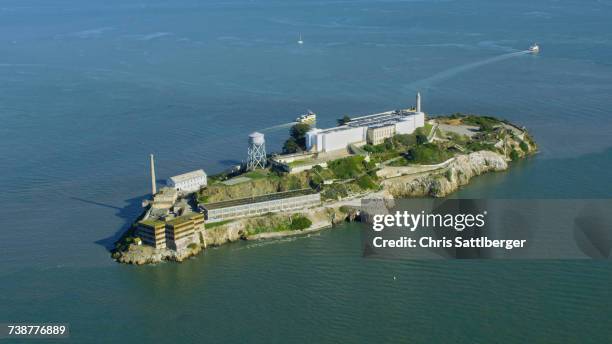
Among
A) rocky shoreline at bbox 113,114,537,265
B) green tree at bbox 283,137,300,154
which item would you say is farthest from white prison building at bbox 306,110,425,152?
rocky shoreline at bbox 113,114,537,265

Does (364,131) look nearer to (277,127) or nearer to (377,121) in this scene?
(377,121)

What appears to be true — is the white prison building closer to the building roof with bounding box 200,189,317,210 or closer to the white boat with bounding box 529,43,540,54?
the building roof with bounding box 200,189,317,210

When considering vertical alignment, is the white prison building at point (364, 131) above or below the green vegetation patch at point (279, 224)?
above

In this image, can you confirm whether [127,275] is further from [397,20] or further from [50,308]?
[397,20]

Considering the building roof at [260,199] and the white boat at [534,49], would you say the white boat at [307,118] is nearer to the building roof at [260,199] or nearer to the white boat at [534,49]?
the building roof at [260,199]

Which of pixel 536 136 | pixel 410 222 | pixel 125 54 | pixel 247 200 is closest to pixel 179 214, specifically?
pixel 247 200

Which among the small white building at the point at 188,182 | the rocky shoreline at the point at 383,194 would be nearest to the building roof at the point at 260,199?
the rocky shoreline at the point at 383,194
